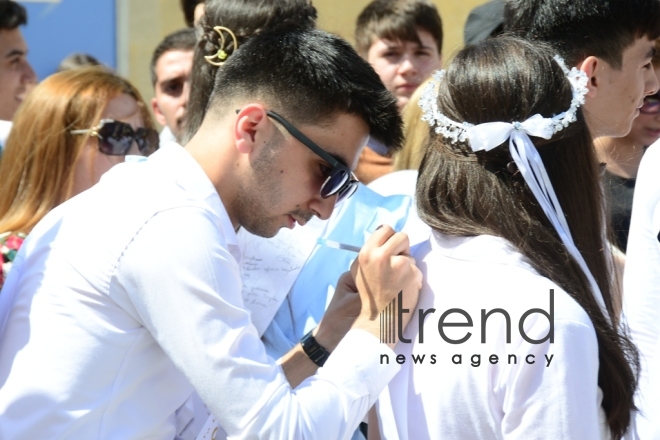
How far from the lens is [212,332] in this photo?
1596 mm

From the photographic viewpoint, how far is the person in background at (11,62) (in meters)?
4.21

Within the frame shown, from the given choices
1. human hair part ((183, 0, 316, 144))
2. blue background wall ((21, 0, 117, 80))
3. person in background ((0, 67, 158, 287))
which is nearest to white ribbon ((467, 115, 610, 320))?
human hair part ((183, 0, 316, 144))

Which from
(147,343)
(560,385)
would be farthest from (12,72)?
(560,385)

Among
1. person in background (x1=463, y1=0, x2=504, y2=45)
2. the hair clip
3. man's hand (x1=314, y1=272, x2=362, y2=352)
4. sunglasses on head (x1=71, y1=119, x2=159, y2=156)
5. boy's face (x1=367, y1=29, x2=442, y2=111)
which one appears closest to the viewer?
man's hand (x1=314, y1=272, x2=362, y2=352)

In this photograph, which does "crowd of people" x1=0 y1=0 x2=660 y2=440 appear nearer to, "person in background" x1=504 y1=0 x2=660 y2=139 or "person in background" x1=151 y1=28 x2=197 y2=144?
"person in background" x1=504 y1=0 x2=660 y2=139

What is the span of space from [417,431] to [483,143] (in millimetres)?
556

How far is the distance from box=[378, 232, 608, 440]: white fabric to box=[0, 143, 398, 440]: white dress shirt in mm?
99

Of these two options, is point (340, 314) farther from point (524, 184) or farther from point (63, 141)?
point (63, 141)

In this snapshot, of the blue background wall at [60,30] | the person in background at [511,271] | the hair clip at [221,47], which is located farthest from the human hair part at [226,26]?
the blue background wall at [60,30]

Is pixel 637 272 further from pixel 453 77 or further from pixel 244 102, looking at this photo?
pixel 244 102

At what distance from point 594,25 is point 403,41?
1.97 m

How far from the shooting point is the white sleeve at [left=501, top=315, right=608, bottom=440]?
1467mm

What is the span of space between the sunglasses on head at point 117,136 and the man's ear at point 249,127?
4.55 ft

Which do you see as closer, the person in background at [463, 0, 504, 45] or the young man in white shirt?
the young man in white shirt
